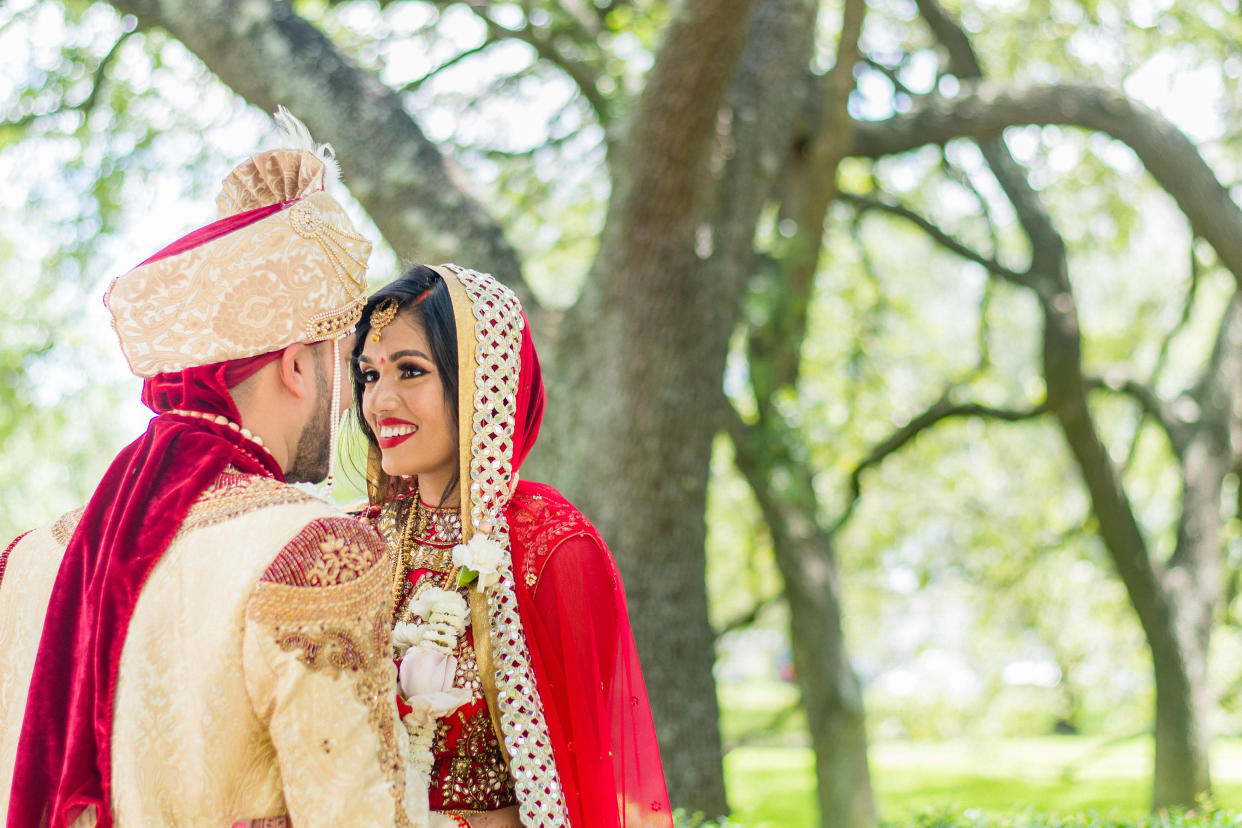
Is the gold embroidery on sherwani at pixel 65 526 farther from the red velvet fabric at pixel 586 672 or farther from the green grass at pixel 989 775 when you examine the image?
the green grass at pixel 989 775

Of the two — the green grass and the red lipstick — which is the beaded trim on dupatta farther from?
the green grass

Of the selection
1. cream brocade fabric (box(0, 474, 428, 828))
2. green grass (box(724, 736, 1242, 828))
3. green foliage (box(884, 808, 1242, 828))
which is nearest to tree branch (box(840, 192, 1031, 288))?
green foliage (box(884, 808, 1242, 828))

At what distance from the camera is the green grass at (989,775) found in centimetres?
1140

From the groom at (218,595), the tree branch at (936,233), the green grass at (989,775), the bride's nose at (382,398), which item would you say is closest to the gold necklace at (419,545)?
the bride's nose at (382,398)

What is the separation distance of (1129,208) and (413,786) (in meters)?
9.66

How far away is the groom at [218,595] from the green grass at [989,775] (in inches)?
350

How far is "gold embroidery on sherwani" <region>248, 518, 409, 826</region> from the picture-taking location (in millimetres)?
1563

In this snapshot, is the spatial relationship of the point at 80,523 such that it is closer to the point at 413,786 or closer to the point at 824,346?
the point at 413,786

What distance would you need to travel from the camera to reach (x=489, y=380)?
2539mm

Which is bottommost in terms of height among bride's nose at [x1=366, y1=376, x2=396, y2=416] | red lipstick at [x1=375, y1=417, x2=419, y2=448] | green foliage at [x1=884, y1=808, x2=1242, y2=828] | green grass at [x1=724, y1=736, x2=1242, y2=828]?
green grass at [x1=724, y1=736, x2=1242, y2=828]

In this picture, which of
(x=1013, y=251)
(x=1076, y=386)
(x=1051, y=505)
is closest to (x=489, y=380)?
(x=1076, y=386)

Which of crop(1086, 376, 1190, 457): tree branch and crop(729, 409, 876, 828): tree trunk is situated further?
crop(1086, 376, 1190, 457): tree branch

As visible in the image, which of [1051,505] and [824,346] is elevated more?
[824,346]

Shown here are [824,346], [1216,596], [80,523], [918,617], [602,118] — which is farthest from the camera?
[918,617]
